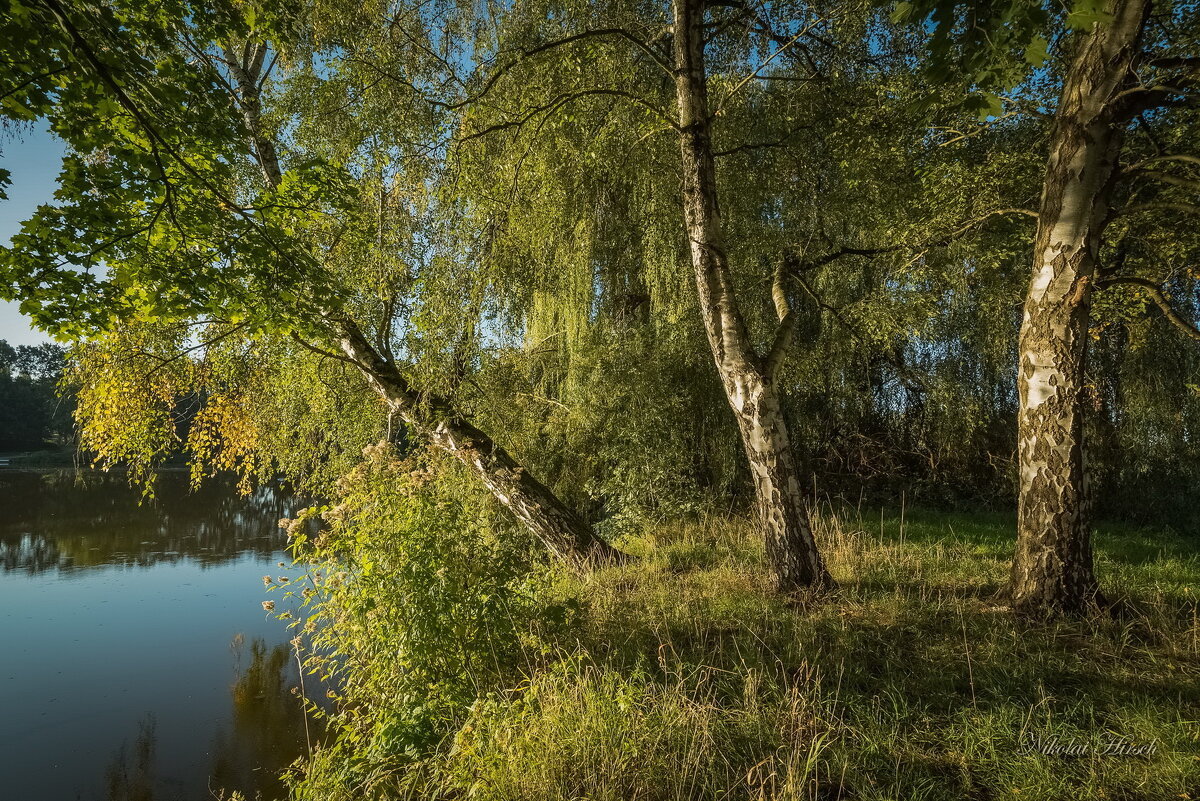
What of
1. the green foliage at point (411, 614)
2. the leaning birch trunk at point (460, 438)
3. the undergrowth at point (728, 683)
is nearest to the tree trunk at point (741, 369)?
the undergrowth at point (728, 683)

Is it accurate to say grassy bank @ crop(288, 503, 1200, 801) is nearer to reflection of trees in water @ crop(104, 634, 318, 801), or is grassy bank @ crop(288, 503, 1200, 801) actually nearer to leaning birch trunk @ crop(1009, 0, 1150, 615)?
leaning birch trunk @ crop(1009, 0, 1150, 615)

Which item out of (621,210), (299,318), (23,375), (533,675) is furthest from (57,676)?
(23,375)

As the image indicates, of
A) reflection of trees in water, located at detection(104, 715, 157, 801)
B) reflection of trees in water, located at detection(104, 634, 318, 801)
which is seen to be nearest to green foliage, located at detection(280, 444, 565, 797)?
reflection of trees in water, located at detection(104, 634, 318, 801)

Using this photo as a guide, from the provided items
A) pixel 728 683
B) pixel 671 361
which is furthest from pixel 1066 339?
pixel 671 361

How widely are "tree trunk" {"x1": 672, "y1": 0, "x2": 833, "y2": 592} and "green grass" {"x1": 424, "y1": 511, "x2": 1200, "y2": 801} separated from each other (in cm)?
41

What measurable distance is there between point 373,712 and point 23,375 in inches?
2594

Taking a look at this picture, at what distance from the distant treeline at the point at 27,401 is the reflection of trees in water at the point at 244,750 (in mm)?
47532

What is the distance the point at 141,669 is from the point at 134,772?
285 cm

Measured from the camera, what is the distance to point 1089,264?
3.89m

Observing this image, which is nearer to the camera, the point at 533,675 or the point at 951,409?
the point at 533,675

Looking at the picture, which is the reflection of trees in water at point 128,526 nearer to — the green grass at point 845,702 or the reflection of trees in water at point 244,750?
the reflection of trees in water at point 244,750

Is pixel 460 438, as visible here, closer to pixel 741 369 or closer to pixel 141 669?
pixel 741 369

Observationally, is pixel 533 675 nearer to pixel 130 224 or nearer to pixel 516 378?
pixel 130 224

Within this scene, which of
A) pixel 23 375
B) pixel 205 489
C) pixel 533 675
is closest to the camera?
pixel 533 675
